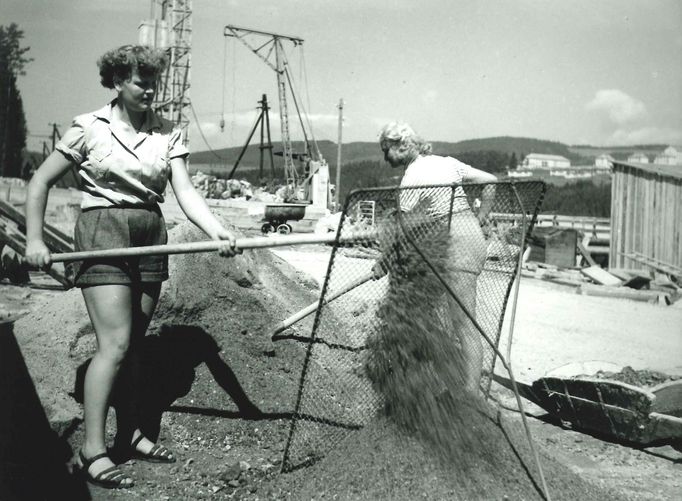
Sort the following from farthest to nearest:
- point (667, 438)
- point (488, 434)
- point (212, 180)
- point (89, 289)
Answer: point (212, 180) < point (667, 438) < point (488, 434) < point (89, 289)

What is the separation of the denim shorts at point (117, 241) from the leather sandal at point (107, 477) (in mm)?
714

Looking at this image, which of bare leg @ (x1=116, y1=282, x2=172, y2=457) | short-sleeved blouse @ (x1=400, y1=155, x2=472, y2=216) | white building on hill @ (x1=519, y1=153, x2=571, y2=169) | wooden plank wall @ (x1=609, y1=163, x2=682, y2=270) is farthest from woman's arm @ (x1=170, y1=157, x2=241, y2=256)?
white building on hill @ (x1=519, y1=153, x2=571, y2=169)

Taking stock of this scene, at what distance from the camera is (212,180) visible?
26156mm

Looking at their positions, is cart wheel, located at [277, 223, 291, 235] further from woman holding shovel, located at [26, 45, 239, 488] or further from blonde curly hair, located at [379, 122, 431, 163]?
woman holding shovel, located at [26, 45, 239, 488]

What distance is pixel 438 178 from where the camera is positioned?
10.4ft

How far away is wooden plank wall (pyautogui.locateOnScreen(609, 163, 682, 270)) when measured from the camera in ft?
44.6

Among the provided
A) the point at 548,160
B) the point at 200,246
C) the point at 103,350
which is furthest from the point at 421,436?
the point at 548,160

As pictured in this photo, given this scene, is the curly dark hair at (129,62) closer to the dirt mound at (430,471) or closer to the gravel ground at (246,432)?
the gravel ground at (246,432)

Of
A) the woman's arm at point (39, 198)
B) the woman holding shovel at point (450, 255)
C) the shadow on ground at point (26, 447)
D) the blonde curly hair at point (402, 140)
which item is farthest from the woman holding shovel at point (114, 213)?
the blonde curly hair at point (402, 140)

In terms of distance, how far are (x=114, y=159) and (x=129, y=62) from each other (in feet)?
1.28

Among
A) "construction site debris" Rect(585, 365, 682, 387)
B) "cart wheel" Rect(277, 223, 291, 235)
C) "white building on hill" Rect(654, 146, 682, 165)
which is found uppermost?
"white building on hill" Rect(654, 146, 682, 165)

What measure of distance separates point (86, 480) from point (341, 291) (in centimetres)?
131

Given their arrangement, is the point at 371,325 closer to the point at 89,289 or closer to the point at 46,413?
the point at 89,289

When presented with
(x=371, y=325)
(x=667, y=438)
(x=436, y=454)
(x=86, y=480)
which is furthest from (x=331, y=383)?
(x=667, y=438)
